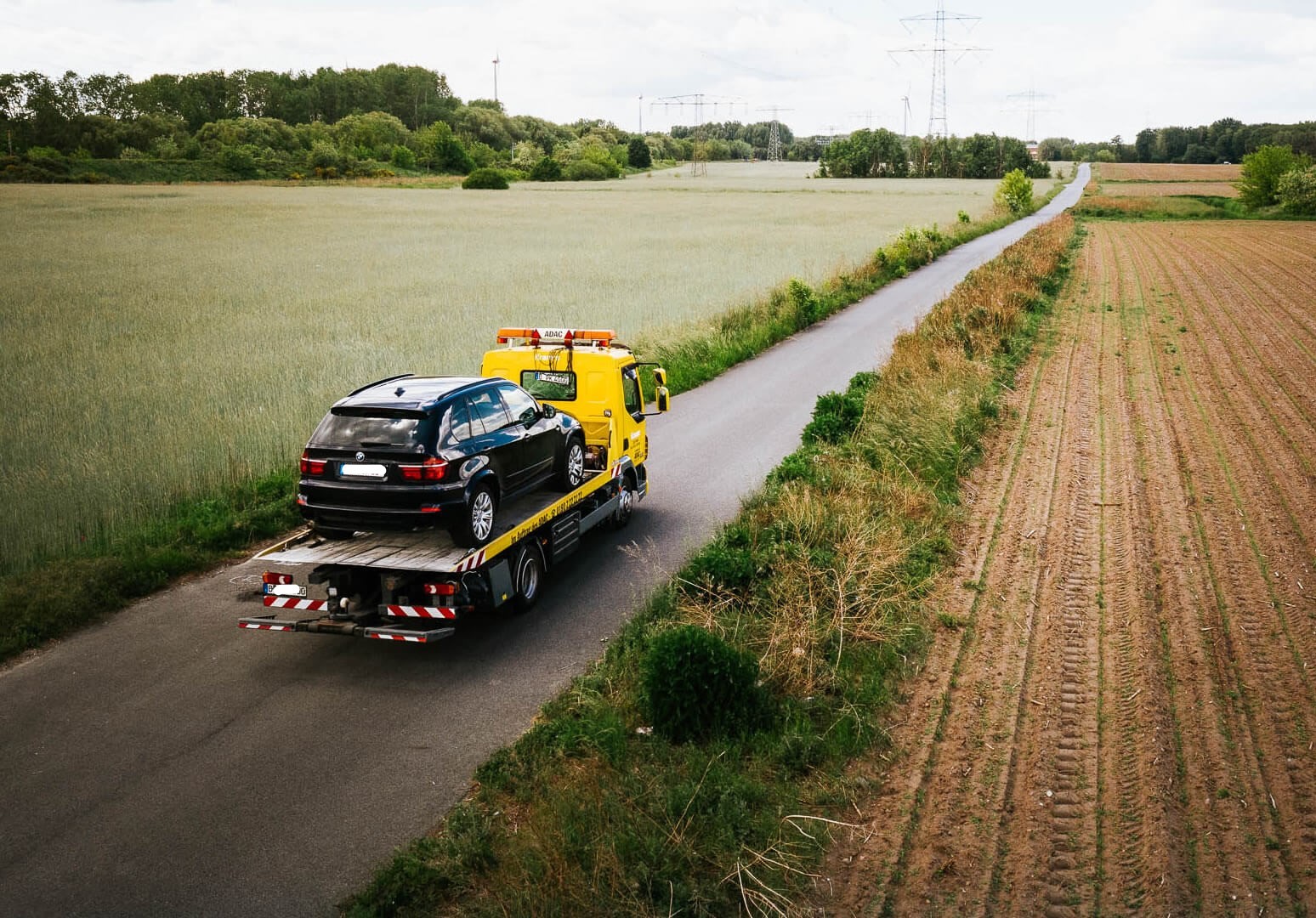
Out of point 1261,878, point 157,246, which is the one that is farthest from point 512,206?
point 1261,878

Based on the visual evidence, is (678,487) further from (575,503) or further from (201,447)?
(201,447)

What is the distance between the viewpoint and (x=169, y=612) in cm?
1065

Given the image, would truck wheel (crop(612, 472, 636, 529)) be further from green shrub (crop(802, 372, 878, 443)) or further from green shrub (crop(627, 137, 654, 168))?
green shrub (crop(627, 137, 654, 168))

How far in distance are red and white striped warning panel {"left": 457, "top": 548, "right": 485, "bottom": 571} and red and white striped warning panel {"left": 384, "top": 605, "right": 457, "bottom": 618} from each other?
1.37 ft

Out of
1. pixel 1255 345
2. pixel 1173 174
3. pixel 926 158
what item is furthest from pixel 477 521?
pixel 1173 174

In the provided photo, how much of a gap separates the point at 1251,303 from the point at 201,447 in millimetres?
32604

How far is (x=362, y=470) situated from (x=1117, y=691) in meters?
7.04

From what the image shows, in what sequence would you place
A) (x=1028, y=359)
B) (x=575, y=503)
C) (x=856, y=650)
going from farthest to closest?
(x=1028, y=359), (x=575, y=503), (x=856, y=650)

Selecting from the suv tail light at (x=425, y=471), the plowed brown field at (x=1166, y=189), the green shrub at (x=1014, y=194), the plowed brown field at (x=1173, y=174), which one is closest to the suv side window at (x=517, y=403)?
the suv tail light at (x=425, y=471)

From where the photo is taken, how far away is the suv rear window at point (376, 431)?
30.2ft

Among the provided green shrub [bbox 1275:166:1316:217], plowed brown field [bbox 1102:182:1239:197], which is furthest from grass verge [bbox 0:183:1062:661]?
plowed brown field [bbox 1102:182:1239:197]

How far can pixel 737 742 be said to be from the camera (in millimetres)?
7598

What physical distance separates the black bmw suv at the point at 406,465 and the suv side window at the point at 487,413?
0.02 m

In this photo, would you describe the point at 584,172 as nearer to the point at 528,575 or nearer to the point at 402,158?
the point at 402,158
